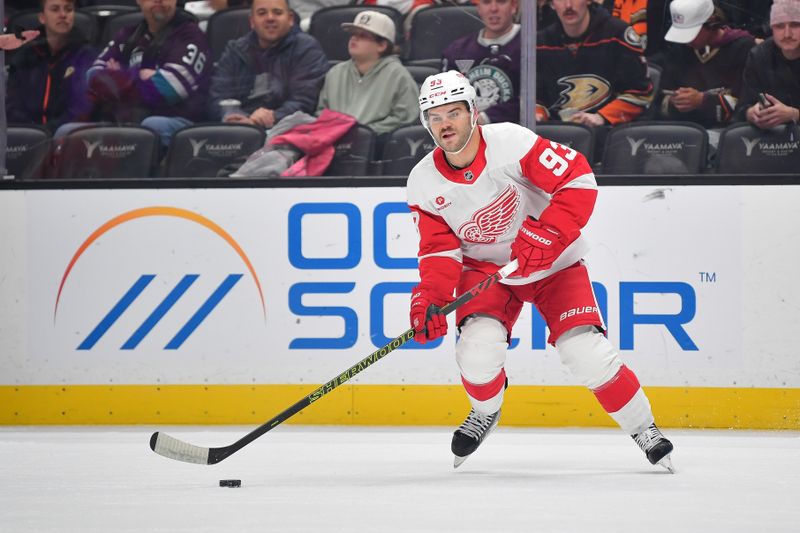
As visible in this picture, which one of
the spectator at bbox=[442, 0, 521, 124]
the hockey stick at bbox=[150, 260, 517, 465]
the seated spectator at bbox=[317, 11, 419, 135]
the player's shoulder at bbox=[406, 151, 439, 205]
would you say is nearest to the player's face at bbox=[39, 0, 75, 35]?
the seated spectator at bbox=[317, 11, 419, 135]

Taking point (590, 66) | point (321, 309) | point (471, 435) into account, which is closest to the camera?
point (471, 435)

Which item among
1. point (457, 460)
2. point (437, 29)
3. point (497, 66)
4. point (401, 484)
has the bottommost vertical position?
point (457, 460)

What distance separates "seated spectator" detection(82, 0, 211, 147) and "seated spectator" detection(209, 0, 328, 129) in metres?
0.09

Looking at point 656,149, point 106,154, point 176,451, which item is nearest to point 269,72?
point 106,154

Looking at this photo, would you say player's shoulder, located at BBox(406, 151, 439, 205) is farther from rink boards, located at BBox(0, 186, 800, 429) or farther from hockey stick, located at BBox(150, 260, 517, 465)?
rink boards, located at BBox(0, 186, 800, 429)

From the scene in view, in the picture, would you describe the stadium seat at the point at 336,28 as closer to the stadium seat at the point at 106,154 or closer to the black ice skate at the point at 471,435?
the stadium seat at the point at 106,154

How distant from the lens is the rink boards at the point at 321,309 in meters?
4.40

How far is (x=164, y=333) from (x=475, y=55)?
162 cm

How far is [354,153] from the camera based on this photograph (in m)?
4.69

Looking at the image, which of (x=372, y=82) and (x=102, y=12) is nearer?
(x=372, y=82)

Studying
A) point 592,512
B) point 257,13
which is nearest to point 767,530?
point 592,512

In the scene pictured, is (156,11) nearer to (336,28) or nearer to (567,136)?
(336,28)

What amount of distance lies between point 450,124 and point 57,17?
240 centimetres

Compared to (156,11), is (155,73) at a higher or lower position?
lower
